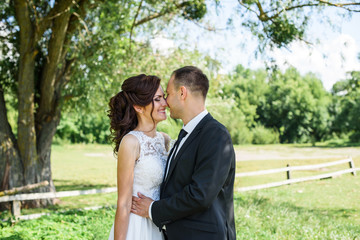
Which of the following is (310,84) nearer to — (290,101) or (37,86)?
(290,101)

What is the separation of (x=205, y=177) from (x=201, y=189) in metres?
0.08

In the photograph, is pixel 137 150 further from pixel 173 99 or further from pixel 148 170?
pixel 173 99

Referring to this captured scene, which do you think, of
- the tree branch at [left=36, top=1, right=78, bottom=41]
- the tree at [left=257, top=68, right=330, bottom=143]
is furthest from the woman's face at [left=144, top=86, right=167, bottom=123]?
the tree at [left=257, top=68, right=330, bottom=143]

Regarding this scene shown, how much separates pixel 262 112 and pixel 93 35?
47021mm

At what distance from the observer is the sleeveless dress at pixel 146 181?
9.04 feet

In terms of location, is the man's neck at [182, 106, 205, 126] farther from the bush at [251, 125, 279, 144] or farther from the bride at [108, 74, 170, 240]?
the bush at [251, 125, 279, 144]

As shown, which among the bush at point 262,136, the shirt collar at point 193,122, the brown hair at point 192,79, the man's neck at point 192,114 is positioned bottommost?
the bush at point 262,136

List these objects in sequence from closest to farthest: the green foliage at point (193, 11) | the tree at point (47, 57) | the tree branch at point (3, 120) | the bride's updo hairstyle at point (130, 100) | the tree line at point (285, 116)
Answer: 1. the bride's updo hairstyle at point (130, 100)
2. the tree at point (47, 57)
3. the tree branch at point (3, 120)
4. the green foliage at point (193, 11)
5. the tree line at point (285, 116)

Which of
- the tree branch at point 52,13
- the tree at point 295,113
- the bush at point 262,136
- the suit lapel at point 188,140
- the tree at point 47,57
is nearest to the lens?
the suit lapel at point 188,140

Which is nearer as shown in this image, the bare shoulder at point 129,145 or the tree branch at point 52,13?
the bare shoulder at point 129,145

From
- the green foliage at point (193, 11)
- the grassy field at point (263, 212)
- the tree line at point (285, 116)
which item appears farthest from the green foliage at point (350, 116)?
the green foliage at point (193, 11)

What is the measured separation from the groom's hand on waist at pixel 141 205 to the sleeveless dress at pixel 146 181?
0.06 metres

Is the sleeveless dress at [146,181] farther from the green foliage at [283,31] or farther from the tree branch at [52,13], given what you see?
the tree branch at [52,13]

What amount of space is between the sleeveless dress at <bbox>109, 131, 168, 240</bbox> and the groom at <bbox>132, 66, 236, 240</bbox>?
17cm
